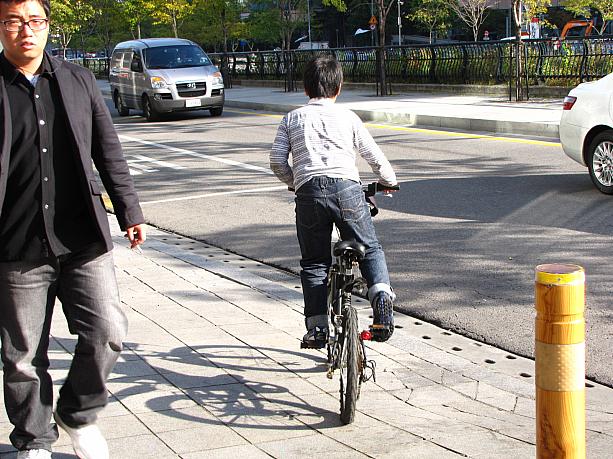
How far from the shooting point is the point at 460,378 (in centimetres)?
530

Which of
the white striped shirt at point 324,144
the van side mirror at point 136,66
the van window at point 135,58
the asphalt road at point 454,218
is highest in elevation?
the van window at point 135,58

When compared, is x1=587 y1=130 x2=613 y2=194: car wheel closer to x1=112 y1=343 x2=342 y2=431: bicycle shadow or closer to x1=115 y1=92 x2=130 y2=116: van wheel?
x1=112 y1=343 x2=342 y2=431: bicycle shadow

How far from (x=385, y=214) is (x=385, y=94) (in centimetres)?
1615

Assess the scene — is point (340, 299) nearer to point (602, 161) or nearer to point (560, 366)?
point (560, 366)

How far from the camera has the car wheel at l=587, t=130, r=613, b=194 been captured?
10398mm

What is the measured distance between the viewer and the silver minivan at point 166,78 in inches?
895

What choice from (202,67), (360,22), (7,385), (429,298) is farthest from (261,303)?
(360,22)

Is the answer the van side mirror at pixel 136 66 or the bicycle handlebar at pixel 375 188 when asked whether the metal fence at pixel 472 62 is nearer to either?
the van side mirror at pixel 136 66

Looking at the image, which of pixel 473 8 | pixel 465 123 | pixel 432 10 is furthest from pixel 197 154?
pixel 432 10

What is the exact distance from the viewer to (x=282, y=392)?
5.02 m

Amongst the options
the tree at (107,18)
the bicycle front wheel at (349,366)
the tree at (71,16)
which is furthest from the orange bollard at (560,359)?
the tree at (107,18)

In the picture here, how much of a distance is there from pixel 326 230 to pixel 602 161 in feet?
20.9

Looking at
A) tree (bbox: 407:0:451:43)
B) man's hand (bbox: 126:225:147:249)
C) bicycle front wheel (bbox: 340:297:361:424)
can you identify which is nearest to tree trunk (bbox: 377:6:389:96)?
bicycle front wheel (bbox: 340:297:361:424)

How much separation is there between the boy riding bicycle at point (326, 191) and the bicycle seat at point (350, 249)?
23 cm
